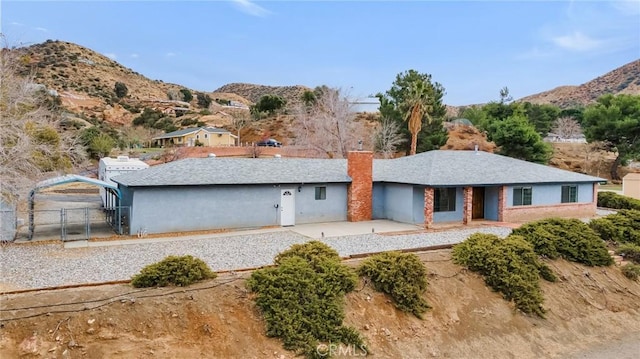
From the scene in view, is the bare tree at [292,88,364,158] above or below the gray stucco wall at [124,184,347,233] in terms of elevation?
above

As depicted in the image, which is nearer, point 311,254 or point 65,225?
point 311,254

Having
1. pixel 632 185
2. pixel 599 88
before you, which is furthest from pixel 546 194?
pixel 599 88

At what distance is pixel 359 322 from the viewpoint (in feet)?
33.4

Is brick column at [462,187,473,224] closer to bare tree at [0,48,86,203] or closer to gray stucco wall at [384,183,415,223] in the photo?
gray stucco wall at [384,183,415,223]

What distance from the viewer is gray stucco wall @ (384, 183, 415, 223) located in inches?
883

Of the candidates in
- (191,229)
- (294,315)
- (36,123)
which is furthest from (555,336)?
(36,123)

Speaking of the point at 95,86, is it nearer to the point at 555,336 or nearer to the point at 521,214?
the point at 521,214

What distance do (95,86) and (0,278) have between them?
306ft

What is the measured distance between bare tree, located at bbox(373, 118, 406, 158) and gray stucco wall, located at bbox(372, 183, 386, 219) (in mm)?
21516

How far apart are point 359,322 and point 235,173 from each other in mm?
12334

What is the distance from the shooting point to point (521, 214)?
23.6m

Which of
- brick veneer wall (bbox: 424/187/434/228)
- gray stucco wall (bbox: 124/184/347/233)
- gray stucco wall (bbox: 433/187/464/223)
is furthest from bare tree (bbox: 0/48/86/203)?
gray stucco wall (bbox: 433/187/464/223)

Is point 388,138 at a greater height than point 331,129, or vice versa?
point 331,129

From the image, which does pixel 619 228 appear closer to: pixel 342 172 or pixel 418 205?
pixel 418 205
